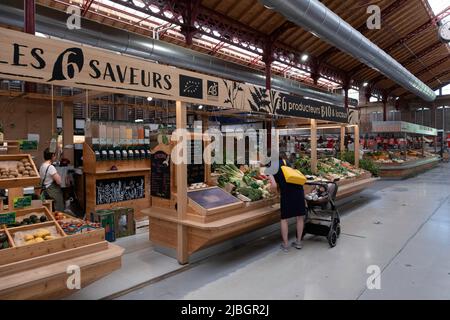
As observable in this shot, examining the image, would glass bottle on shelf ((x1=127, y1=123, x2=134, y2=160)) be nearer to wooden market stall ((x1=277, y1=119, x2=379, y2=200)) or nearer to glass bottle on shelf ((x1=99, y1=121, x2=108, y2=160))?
glass bottle on shelf ((x1=99, y1=121, x2=108, y2=160))

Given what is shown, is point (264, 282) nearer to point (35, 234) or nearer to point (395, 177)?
point (35, 234)

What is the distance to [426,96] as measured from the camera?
706 inches

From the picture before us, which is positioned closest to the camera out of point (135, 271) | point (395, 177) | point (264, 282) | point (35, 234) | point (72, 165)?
point (35, 234)

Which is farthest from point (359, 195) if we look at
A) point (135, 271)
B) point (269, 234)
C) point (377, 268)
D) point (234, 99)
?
point (135, 271)

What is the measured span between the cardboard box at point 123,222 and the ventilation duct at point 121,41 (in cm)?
384

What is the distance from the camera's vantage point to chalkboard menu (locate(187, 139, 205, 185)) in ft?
14.9

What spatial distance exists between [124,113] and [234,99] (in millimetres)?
10111

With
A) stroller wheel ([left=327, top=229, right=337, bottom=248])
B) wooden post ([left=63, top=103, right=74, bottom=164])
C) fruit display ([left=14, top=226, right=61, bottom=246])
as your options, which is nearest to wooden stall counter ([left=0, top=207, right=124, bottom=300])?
fruit display ([left=14, top=226, right=61, bottom=246])

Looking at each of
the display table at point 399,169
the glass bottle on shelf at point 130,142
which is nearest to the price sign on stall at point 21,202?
the glass bottle on shelf at point 130,142

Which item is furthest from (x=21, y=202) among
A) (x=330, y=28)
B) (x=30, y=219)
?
(x=330, y=28)

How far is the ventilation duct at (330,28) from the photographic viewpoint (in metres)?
5.84

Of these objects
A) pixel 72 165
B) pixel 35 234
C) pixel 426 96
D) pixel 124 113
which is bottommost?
pixel 35 234

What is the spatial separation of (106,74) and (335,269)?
133 inches

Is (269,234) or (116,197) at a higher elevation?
(116,197)
